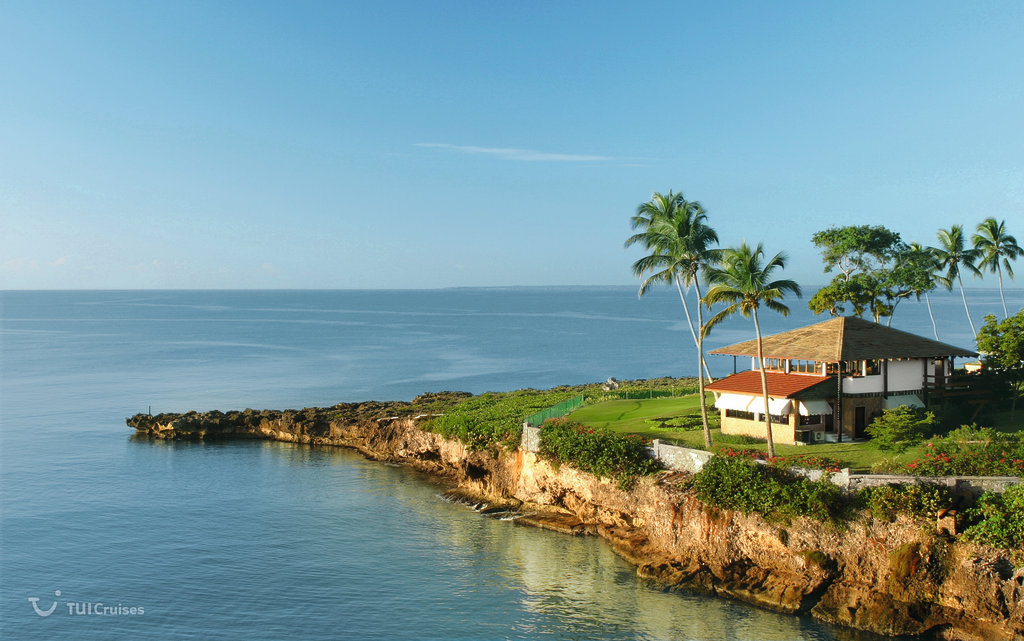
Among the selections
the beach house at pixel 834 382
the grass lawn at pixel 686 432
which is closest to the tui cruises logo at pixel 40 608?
the grass lawn at pixel 686 432

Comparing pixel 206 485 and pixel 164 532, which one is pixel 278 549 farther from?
pixel 206 485

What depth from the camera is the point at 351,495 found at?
4491 cm

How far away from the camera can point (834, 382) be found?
3847cm

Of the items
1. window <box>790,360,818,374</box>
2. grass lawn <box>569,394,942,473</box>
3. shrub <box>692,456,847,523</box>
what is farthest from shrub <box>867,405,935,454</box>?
shrub <box>692,456,847,523</box>

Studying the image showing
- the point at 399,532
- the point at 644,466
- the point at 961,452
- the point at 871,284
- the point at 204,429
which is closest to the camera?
the point at 961,452

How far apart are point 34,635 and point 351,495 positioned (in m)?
19.6

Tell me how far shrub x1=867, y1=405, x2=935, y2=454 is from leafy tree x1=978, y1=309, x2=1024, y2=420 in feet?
27.4

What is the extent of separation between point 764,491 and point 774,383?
1142cm

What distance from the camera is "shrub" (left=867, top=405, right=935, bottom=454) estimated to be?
111ft

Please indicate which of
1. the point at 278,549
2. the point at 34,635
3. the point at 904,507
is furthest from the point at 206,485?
the point at 904,507

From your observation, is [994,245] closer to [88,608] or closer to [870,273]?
[870,273]

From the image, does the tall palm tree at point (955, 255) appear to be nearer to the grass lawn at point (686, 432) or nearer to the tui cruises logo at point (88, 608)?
the grass lawn at point (686, 432)

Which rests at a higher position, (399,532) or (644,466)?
(644,466)

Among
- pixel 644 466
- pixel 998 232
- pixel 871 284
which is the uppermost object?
A: pixel 998 232
